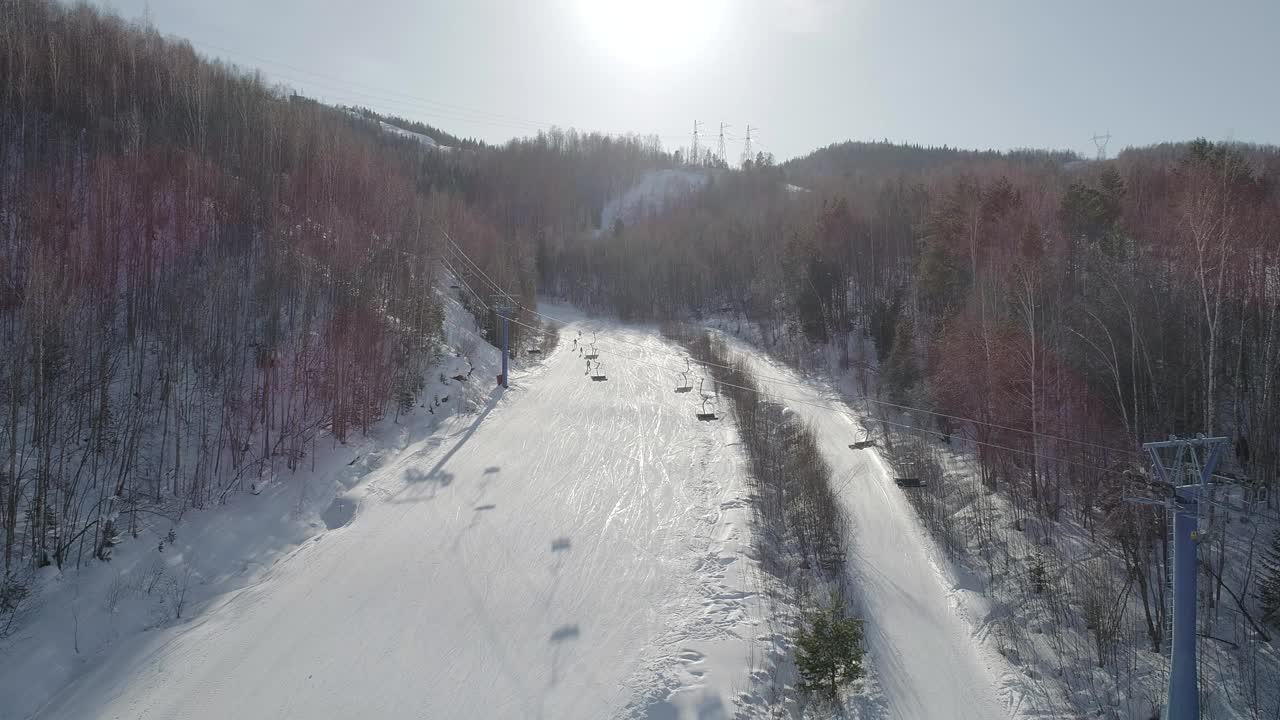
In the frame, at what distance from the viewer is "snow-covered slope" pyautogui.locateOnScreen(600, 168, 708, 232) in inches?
4641

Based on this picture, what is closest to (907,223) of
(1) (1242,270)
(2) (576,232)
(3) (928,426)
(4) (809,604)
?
(3) (928,426)

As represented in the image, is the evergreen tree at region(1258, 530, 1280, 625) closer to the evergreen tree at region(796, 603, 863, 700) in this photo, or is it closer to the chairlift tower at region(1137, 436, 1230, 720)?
the chairlift tower at region(1137, 436, 1230, 720)

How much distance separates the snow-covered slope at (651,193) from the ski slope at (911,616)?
101m

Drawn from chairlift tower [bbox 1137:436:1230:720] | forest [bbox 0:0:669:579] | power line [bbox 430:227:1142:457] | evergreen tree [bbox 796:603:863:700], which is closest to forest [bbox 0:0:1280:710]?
forest [bbox 0:0:669:579]

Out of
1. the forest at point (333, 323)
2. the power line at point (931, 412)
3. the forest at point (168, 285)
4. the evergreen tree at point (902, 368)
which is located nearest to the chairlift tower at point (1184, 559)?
the forest at point (333, 323)

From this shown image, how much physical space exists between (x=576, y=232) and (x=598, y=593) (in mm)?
95038

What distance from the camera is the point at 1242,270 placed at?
16.8 meters

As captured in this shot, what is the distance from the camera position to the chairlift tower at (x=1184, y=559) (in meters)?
7.02

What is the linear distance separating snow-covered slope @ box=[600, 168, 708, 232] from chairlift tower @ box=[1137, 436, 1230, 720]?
359ft

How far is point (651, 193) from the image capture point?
12631 centimetres

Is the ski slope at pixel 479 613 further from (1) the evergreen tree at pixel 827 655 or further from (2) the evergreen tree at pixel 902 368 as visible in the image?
(2) the evergreen tree at pixel 902 368

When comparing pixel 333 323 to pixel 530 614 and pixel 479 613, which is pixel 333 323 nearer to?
pixel 479 613

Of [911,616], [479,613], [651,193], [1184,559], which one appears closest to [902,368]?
[911,616]

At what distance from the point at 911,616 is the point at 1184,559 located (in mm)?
5340
